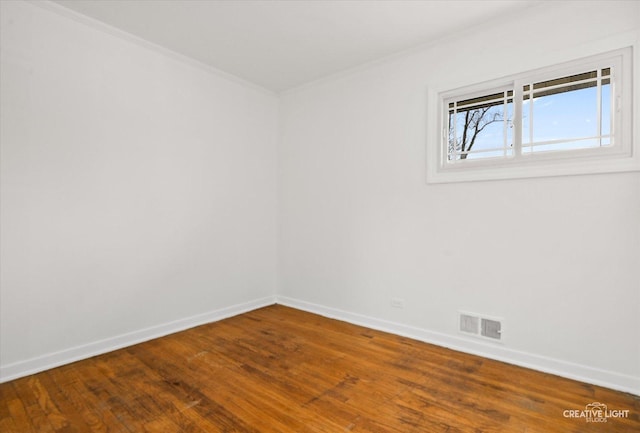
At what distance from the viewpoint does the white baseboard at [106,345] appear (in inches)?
91.9

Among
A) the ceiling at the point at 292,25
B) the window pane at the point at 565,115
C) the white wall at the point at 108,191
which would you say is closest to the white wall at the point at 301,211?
the white wall at the point at 108,191

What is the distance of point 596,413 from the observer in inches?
75.7

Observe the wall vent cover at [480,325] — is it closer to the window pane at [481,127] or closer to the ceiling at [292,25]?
the window pane at [481,127]

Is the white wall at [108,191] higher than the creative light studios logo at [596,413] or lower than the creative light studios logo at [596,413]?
higher

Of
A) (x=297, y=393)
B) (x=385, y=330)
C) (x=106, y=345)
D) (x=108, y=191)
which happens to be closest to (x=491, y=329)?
(x=385, y=330)

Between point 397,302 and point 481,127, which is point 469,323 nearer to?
point 397,302

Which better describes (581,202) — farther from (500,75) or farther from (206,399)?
(206,399)

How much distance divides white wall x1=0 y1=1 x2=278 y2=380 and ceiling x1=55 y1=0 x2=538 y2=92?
0.92 ft

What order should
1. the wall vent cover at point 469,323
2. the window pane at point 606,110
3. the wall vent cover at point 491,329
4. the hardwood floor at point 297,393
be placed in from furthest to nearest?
1. the wall vent cover at point 469,323
2. the wall vent cover at point 491,329
3. the window pane at point 606,110
4. the hardwood floor at point 297,393

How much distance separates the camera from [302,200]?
4.09 meters

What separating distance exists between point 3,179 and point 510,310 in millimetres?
3923

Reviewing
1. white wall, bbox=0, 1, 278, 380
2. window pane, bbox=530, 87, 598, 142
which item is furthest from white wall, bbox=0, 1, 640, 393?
window pane, bbox=530, 87, 598, 142

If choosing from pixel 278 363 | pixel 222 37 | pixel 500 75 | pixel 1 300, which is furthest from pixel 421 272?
pixel 1 300

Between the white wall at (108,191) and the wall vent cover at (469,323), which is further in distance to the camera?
the wall vent cover at (469,323)
